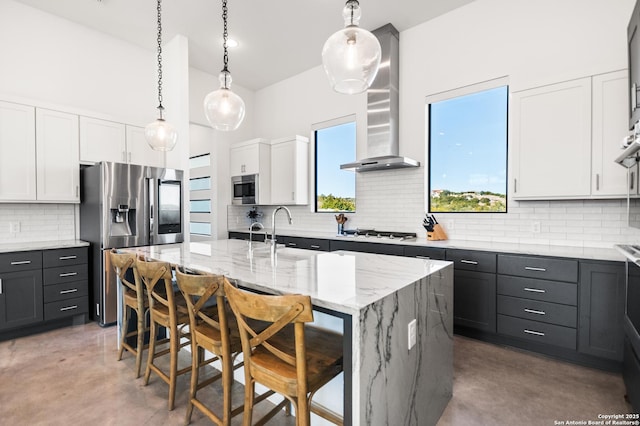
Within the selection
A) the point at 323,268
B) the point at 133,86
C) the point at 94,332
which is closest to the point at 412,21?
the point at 323,268

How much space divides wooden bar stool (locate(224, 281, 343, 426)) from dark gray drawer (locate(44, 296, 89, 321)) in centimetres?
300

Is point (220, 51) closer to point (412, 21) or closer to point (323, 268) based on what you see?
point (412, 21)

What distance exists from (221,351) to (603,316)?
2.75 metres

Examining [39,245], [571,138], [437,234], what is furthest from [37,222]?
[571,138]

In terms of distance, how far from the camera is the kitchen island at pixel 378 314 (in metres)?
1.23

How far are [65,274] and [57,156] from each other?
4.28 feet

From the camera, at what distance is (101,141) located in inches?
152

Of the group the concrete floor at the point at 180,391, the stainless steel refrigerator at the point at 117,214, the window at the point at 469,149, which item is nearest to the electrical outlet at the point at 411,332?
the concrete floor at the point at 180,391

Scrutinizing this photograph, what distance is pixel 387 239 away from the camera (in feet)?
12.2

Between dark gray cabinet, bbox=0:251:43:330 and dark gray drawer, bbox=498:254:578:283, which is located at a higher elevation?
dark gray drawer, bbox=498:254:578:283

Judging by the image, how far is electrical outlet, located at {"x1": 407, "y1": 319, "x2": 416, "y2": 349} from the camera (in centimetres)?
154

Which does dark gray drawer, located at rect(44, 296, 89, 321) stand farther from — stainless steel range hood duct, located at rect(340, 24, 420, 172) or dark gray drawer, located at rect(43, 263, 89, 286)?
stainless steel range hood duct, located at rect(340, 24, 420, 172)

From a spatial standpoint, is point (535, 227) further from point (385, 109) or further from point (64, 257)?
point (64, 257)

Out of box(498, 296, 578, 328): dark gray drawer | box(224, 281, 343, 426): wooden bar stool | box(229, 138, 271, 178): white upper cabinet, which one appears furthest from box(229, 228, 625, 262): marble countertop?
box(229, 138, 271, 178): white upper cabinet
